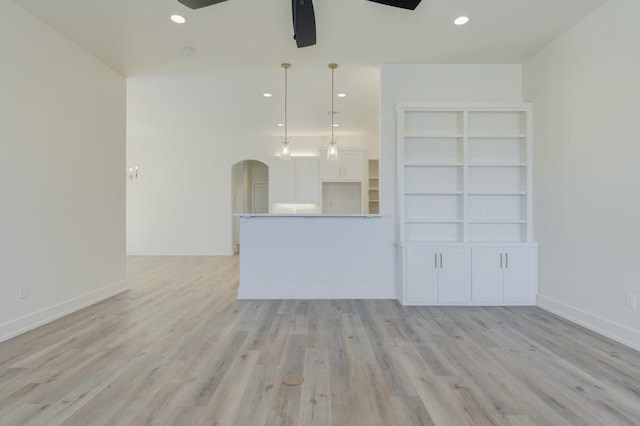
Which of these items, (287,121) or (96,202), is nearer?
(96,202)

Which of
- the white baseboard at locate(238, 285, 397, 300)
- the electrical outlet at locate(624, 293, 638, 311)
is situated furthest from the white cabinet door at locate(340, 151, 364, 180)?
the electrical outlet at locate(624, 293, 638, 311)

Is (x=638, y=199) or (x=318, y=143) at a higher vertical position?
(x=318, y=143)

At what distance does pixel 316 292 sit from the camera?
152 inches

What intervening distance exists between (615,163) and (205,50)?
4.18 meters

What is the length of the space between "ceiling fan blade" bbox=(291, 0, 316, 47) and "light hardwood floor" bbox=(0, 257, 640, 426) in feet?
8.59

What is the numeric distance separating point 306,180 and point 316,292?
3.80 m

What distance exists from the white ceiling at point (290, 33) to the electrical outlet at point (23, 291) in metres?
2.51

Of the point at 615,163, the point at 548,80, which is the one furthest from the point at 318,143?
the point at 615,163

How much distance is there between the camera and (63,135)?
3.22 metres

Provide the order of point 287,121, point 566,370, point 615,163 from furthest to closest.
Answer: point 287,121 < point 615,163 < point 566,370

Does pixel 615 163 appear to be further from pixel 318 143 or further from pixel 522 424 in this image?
pixel 318 143

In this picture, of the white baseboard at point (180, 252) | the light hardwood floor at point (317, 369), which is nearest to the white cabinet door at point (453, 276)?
the light hardwood floor at point (317, 369)

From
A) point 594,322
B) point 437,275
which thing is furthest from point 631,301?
point 437,275

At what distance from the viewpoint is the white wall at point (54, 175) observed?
2.67 meters
